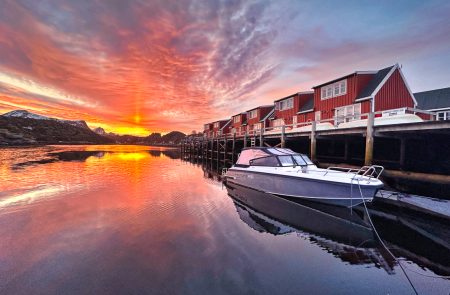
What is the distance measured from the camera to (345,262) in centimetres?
543

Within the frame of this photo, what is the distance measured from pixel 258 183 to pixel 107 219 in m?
7.37

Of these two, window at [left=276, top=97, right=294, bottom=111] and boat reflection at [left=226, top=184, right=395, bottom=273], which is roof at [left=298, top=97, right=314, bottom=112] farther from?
boat reflection at [left=226, top=184, right=395, bottom=273]

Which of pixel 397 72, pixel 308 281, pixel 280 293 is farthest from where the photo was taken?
pixel 397 72

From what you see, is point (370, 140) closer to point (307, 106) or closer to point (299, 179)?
point (299, 179)

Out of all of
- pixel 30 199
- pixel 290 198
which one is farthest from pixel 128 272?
pixel 30 199

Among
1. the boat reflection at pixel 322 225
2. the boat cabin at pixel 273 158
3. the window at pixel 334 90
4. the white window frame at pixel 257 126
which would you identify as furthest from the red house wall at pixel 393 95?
the white window frame at pixel 257 126

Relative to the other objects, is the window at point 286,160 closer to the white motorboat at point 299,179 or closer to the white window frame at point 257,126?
the white motorboat at point 299,179

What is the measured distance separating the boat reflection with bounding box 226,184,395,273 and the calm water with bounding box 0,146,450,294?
0.04 m

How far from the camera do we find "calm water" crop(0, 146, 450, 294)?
4426 millimetres

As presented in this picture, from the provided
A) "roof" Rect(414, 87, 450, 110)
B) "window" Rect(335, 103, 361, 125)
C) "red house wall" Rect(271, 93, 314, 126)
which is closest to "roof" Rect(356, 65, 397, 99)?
"window" Rect(335, 103, 361, 125)

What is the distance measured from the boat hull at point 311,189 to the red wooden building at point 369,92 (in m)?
10.9

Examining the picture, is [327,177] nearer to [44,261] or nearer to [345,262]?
[345,262]

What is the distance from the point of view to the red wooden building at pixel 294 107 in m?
26.2

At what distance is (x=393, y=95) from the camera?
19.5 m
